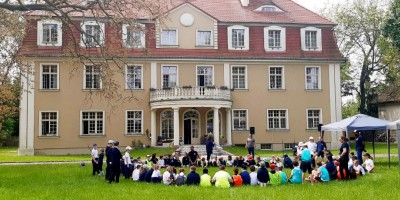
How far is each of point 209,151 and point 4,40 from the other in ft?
36.5

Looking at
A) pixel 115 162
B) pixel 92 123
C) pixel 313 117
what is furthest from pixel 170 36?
pixel 115 162

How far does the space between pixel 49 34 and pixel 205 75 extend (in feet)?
35.6

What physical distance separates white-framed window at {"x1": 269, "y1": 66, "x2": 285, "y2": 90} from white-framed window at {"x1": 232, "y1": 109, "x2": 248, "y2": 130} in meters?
2.74

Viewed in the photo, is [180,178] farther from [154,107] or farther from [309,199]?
[154,107]

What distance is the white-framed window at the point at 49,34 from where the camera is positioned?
31.5 metres

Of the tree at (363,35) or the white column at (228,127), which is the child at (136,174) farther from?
the tree at (363,35)

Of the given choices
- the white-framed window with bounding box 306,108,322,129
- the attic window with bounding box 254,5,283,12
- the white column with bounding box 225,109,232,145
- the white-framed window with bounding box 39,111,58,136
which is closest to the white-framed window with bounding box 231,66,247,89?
the white column with bounding box 225,109,232,145

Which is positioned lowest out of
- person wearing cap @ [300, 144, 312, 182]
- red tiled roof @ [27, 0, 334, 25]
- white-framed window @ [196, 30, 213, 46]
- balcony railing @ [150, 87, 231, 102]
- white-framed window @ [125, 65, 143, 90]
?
person wearing cap @ [300, 144, 312, 182]

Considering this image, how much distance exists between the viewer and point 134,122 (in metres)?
32.3

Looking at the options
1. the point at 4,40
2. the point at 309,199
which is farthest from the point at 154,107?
the point at 309,199

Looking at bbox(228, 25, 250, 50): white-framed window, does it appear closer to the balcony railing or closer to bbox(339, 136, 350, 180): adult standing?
the balcony railing

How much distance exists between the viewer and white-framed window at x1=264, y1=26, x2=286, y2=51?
3406 cm

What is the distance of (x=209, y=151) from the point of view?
890 inches

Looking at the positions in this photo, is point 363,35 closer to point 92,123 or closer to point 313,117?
point 313,117
